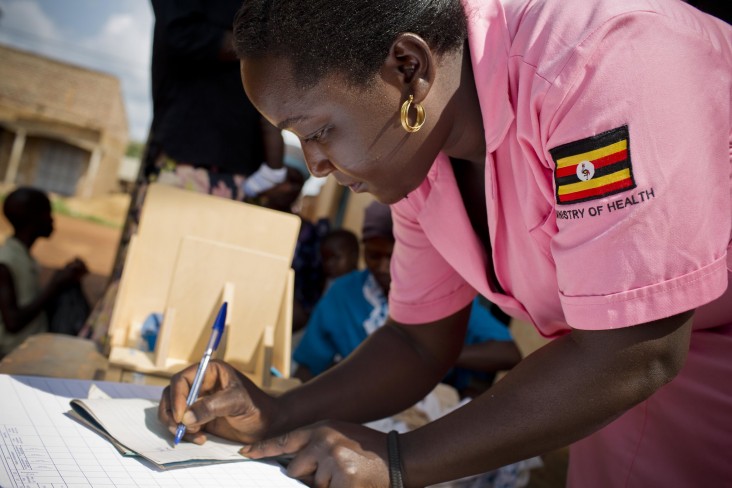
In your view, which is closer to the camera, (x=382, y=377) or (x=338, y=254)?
(x=382, y=377)

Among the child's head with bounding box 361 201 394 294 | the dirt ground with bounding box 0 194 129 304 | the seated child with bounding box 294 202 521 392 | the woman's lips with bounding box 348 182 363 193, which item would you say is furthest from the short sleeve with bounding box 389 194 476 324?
the dirt ground with bounding box 0 194 129 304

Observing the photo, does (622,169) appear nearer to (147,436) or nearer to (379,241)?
(147,436)

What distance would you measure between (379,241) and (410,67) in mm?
1946

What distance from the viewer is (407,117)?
948mm

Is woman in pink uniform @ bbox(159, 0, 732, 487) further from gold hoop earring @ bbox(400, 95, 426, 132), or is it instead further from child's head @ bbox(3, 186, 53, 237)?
child's head @ bbox(3, 186, 53, 237)

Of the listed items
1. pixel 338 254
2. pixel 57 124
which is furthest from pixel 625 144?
pixel 57 124

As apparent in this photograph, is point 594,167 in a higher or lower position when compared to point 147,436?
higher

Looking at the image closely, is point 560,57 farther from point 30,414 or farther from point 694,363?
point 30,414

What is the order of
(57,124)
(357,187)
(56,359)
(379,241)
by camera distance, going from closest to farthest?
(357,187) < (56,359) < (379,241) < (57,124)

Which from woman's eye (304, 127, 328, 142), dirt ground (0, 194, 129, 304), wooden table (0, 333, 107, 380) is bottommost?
dirt ground (0, 194, 129, 304)

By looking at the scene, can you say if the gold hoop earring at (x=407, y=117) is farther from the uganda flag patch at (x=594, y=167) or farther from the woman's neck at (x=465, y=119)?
the uganda flag patch at (x=594, y=167)

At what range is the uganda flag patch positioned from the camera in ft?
2.39

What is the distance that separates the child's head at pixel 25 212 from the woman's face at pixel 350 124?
10.2 feet

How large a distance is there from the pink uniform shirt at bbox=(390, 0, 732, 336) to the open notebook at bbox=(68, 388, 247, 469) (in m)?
0.58
